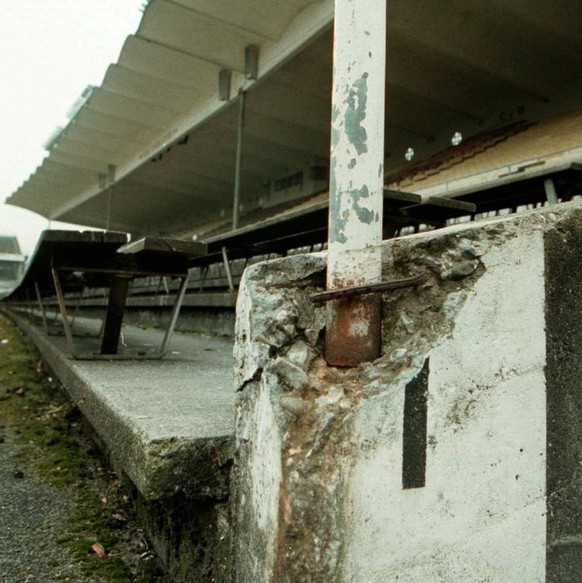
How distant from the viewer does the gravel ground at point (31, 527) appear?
155 cm

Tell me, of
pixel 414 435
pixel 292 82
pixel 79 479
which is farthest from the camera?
pixel 292 82

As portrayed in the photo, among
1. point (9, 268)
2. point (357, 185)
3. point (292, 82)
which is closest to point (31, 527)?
point (357, 185)

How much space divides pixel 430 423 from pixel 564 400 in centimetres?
30

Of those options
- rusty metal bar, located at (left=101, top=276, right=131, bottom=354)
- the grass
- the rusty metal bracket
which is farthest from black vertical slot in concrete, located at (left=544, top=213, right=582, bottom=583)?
rusty metal bar, located at (left=101, top=276, right=131, bottom=354)

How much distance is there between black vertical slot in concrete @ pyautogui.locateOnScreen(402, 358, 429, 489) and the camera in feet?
3.56

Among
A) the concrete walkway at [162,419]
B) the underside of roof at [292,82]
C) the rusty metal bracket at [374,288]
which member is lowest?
the concrete walkway at [162,419]

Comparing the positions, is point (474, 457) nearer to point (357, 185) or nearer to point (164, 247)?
point (357, 185)

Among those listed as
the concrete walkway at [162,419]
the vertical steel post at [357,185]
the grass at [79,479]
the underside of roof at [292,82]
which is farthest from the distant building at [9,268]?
the vertical steel post at [357,185]

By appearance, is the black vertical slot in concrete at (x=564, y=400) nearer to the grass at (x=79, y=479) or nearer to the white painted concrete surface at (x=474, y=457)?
the white painted concrete surface at (x=474, y=457)

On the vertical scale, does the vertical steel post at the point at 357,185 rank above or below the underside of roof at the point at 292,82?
below

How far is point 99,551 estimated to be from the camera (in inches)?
66.3

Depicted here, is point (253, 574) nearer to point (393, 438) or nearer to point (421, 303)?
point (393, 438)

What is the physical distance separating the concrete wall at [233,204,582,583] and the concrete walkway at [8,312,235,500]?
4.4 inches

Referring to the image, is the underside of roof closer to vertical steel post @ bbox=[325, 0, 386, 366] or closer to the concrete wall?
vertical steel post @ bbox=[325, 0, 386, 366]
